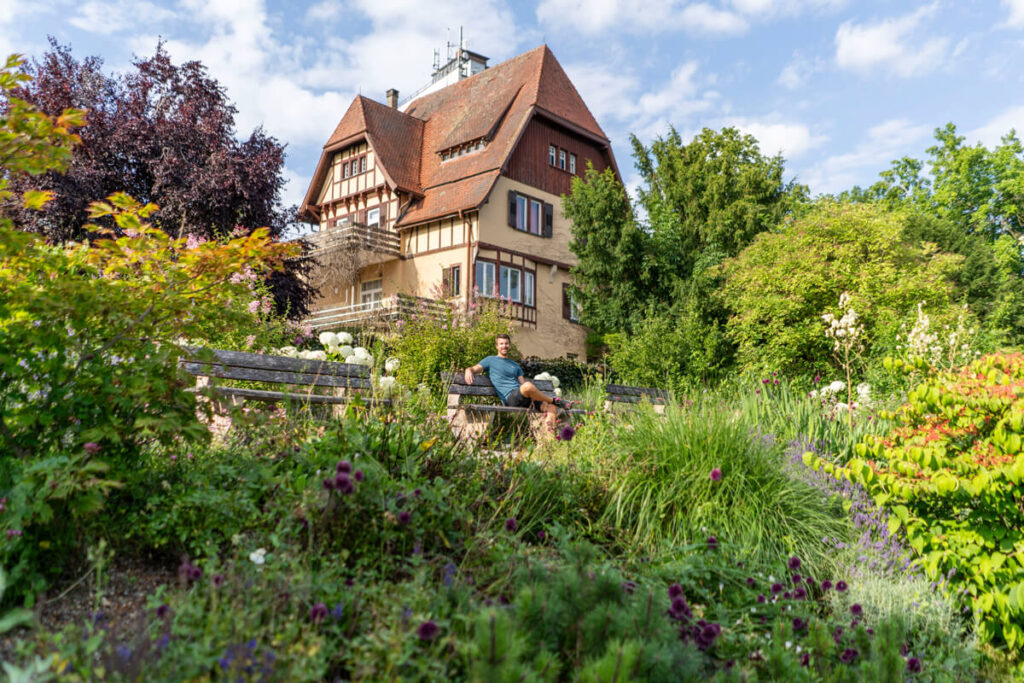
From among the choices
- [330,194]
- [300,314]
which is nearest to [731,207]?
[300,314]

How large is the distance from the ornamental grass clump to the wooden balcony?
68.6 ft

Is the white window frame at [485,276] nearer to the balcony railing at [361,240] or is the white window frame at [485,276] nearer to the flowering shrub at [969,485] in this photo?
the balcony railing at [361,240]

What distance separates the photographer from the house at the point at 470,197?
23703 millimetres

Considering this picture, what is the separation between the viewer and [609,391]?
30.9ft

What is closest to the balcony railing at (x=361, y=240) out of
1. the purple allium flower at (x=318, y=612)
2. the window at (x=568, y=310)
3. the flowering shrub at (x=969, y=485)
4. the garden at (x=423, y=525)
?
the window at (x=568, y=310)

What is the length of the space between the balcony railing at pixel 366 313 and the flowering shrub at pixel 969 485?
Answer: 13.2 m

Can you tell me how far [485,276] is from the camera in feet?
77.5

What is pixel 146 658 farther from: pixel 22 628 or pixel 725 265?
pixel 725 265

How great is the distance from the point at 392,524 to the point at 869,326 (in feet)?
51.4

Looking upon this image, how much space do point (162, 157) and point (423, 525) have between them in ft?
50.6

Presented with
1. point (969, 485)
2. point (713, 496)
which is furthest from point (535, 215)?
point (969, 485)

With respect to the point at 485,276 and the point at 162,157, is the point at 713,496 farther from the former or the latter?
the point at 485,276

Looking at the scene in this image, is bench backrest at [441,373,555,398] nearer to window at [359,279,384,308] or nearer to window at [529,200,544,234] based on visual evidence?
window at [529,200,544,234]

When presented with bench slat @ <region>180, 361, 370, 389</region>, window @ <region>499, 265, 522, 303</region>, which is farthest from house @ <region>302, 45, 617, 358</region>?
bench slat @ <region>180, 361, 370, 389</region>
